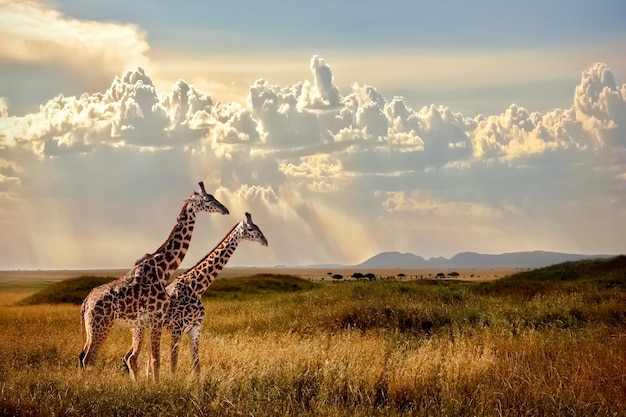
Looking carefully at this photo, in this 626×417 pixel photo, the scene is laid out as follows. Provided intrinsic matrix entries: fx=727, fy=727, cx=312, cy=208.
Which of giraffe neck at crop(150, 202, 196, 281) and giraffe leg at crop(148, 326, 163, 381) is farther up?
giraffe neck at crop(150, 202, 196, 281)

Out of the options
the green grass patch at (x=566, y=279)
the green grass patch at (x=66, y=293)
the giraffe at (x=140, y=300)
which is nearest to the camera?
the giraffe at (x=140, y=300)

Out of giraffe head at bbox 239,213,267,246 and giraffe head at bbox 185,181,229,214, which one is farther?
giraffe head at bbox 239,213,267,246

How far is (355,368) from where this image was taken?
14.1m

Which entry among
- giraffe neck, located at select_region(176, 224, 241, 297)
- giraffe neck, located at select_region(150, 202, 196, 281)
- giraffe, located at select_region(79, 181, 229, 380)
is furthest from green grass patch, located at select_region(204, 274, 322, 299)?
giraffe, located at select_region(79, 181, 229, 380)

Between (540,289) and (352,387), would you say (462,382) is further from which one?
(540,289)

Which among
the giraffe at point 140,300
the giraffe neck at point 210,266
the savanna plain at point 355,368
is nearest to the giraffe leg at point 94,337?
the giraffe at point 140,300

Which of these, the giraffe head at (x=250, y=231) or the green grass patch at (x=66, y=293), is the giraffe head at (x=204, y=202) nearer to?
the giraffe head at (x=250, y=231)

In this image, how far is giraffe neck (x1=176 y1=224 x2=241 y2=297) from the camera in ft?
42.2

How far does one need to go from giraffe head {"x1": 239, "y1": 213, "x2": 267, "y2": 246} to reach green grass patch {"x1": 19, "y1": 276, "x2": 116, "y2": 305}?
3046cm

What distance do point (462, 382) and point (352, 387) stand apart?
2.23 meters

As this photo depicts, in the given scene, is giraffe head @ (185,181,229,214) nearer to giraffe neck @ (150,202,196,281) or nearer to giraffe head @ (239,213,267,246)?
giraffe neck @ (150,202,196,281)

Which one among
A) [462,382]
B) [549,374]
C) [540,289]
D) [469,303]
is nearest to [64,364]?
[462,382]

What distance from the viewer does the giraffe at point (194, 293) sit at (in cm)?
1199

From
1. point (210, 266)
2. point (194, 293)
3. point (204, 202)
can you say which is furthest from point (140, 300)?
point (210, 266)
